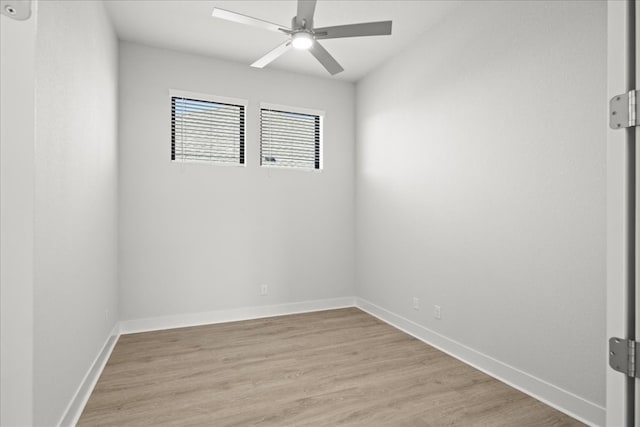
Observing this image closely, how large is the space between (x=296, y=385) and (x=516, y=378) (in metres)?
1.56

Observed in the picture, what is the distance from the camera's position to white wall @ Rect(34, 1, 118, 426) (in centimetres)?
156

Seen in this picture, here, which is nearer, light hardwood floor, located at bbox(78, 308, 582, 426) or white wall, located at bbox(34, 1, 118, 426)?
white wall, located at bbox(34, 1, 118, 426)

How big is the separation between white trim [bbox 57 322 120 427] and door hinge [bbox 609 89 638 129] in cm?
262

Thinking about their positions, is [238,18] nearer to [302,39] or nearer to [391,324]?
[302,39]

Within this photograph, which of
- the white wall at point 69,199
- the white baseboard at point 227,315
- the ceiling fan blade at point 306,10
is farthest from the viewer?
the white baseboard at point 227,315

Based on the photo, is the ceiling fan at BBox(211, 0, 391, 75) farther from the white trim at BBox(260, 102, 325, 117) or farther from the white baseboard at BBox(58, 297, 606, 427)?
the white baseboard at BBox(58, 297, 606, 427)

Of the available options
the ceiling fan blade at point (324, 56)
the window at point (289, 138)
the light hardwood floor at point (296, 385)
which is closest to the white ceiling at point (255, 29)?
the ceiling fan blade at point (324, 56)

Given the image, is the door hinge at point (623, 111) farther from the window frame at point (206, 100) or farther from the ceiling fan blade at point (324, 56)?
the window frame at point (206, 100)

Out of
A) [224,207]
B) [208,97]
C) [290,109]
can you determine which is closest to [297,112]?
[290,109]

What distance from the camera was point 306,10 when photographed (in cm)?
224

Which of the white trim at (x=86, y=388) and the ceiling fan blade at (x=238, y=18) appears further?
the ceiling fan blade at (x=238, y=18)

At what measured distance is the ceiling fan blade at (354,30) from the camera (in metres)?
2.34

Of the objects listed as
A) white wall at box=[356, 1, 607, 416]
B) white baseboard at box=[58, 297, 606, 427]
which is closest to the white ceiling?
white wall at box=[356, 1, 607, 416]

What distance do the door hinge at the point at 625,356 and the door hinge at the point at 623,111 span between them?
51 centimetres
